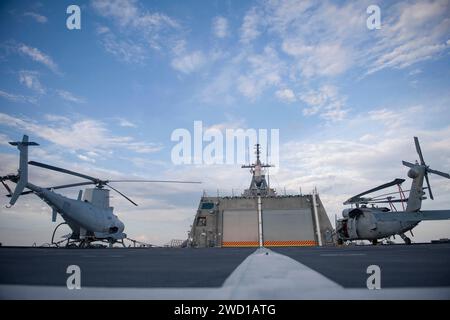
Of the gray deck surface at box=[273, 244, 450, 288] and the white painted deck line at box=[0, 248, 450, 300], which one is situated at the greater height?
the white painted deck line at box=[0, 248, 450, 300]

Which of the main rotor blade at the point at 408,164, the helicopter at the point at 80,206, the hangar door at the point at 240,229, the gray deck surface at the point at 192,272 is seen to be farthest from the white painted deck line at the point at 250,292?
the hangar door at the point at 240,229

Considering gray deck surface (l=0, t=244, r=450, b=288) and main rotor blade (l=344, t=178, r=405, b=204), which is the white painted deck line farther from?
main rotor blade (l=344, t=178, r=405, b=204)

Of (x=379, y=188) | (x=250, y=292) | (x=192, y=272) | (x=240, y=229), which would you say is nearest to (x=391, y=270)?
(x=192, y=272)

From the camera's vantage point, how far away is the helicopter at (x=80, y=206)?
2452 cm

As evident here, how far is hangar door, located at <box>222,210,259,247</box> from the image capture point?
47594 mm

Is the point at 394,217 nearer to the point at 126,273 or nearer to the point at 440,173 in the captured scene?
the point at 440,173

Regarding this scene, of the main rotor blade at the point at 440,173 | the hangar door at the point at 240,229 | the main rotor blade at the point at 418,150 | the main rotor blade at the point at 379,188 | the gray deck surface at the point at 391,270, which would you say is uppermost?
the main rotor blade at the point at 418,150

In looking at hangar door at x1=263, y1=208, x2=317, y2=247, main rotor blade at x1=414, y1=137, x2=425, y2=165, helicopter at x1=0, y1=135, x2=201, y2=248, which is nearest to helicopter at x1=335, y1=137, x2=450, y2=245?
main rotor blade at x1=414, y1=137, x2=425, y2=165

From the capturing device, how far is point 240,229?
48.5 metres

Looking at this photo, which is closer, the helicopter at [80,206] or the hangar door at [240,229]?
the helicopter at [80,206]

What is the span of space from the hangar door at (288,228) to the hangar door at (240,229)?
1.79 m

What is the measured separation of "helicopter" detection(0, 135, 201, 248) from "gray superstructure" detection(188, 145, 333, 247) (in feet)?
66.3

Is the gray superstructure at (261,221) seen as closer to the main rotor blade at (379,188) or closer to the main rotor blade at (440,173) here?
the main rotor blade at (379,188)
